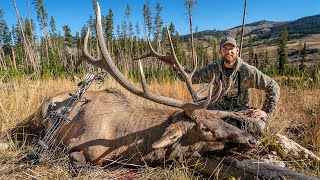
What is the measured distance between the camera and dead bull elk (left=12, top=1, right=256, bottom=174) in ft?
10.6

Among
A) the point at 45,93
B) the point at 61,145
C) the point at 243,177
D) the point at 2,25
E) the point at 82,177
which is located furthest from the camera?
the point at 2,25

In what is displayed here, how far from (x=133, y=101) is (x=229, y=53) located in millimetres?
1697

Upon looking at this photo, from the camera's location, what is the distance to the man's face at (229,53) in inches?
186

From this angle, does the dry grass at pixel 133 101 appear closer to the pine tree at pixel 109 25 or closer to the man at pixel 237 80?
the man at pixel 237 80

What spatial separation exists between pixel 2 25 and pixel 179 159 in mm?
48712

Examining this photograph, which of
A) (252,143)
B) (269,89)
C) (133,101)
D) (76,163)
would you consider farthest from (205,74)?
(76,163)

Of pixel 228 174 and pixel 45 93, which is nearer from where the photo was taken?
pixel 228 174

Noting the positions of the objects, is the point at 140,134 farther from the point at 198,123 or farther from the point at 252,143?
the point at 252,143

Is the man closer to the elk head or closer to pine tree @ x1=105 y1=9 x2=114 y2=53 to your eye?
the elk head

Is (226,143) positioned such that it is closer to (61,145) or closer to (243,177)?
(243,177)

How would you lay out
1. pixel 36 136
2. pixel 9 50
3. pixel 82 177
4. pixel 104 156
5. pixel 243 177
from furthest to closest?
pixel 9 50
pixel 36 136
pixel 104 156
pixel 82 177
pixel 243 177

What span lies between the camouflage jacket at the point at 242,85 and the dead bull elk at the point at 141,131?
1.09m

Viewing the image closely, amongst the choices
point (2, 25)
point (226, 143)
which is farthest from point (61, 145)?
point (2, 25)

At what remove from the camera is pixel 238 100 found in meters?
4.80
